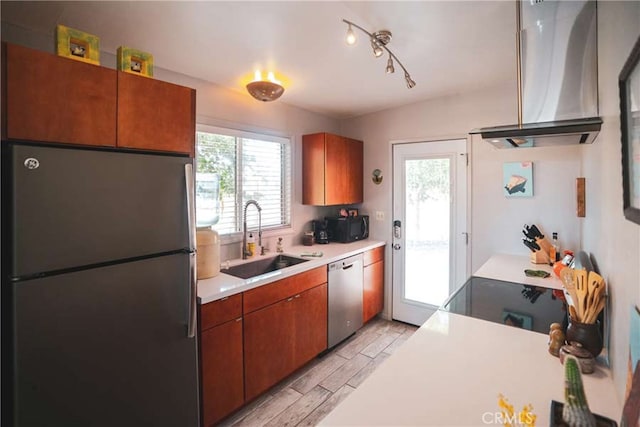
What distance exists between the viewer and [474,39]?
7.17 ft

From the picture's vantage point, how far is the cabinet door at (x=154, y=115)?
5.22 feet

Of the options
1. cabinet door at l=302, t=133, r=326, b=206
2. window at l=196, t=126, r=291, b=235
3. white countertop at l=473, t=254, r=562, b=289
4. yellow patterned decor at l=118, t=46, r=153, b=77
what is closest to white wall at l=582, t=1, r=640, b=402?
white countertop at l=473, t=254, r=562, b=289

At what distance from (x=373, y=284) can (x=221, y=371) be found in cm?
200

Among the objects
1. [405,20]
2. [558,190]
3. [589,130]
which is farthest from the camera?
[558,190]

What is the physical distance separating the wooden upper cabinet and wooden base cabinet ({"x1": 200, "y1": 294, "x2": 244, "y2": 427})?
1.57 m

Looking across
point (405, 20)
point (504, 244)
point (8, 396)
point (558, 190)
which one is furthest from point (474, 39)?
point (8, 396)

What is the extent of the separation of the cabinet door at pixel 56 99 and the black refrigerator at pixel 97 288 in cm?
7

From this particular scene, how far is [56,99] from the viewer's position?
138 centimetres

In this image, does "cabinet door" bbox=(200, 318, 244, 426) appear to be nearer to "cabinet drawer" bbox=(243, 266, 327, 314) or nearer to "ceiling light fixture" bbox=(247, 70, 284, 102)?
"cabinet drawer" bbox=(243, 266, 327, 314)

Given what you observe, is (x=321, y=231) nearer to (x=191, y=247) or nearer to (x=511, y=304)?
(x=191, y=247)

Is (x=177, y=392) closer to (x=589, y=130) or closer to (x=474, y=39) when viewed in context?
(x=589, y=130)

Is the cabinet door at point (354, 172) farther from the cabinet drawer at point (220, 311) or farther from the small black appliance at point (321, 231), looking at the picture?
the cabinet drawer at point (220, 311)

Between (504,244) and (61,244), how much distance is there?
10.9 ft

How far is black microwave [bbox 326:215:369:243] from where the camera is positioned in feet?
11.9
